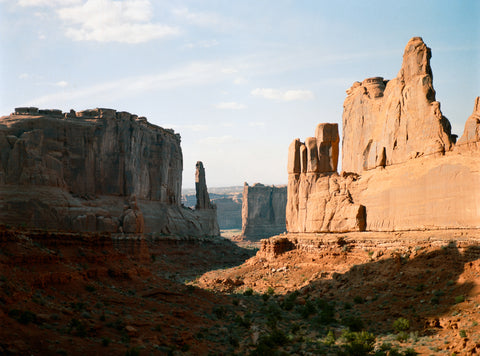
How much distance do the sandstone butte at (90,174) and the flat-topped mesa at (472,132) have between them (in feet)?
118

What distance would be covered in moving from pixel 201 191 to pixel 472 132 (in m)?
62.4

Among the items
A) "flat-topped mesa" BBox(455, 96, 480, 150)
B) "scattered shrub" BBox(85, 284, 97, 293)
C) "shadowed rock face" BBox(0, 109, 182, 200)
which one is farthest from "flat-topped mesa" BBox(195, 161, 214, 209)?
"scattered shrub" BBox(85, 284, 97, 293)

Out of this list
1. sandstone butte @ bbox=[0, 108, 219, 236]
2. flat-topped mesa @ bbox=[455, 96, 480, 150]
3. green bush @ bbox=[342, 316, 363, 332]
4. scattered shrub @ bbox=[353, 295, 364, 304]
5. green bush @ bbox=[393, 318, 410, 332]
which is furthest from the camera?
sandstone butte @ bbox=[0, 108, 219, 236]

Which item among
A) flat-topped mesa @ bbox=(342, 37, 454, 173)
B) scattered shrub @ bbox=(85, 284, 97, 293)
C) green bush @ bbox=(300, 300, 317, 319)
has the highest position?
flat-topped mesa @ bbox=(342, 37, 454, 173)

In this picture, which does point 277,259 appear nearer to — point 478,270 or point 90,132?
point 478,270

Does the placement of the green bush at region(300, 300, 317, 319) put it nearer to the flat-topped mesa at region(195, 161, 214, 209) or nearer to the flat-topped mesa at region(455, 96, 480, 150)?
the flat-topped mesa at region(455, 96, 480, 150)

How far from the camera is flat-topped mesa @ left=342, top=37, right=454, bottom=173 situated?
31.6 metres

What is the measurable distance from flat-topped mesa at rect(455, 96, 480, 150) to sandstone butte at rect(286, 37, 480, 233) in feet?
0.18

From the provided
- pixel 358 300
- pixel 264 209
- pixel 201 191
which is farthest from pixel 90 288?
pixel 264 209

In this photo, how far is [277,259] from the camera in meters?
43.2

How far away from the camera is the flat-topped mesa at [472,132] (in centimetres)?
2858

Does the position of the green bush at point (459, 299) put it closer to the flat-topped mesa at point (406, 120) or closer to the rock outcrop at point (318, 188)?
the flat-topped mesa at point (406, 120)

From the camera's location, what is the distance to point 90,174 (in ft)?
206

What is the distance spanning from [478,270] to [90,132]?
159ft
